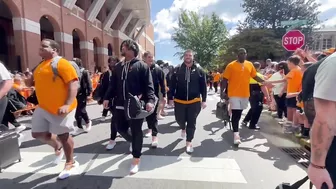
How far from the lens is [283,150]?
4.57m

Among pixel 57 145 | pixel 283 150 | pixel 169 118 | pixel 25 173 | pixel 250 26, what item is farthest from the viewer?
pixel 250 26

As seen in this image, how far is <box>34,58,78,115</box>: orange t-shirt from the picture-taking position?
3.19 m

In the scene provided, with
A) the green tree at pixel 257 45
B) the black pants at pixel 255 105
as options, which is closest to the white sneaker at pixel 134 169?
the black pants at pixel 255 105

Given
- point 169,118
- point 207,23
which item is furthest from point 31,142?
point 207,23

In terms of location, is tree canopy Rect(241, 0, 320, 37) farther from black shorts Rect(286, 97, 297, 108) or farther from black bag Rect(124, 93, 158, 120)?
black bag Rect(124, 93, 158, 120)

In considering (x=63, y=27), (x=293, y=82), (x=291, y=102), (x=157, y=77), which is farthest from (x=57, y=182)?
(x=63, y=27)

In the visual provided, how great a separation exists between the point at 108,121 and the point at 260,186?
5.08m

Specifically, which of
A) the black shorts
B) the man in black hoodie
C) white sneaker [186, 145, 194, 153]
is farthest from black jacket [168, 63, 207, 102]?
the black shorts

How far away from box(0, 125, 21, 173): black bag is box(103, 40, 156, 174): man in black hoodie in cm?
169

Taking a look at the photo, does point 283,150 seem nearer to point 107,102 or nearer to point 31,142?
point 107,102

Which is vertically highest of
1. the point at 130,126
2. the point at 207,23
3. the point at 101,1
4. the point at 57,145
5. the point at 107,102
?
the point at 207,23

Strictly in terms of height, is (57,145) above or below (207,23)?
below

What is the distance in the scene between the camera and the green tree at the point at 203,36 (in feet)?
120

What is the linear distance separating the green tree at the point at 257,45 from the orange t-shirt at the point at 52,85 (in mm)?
31303
